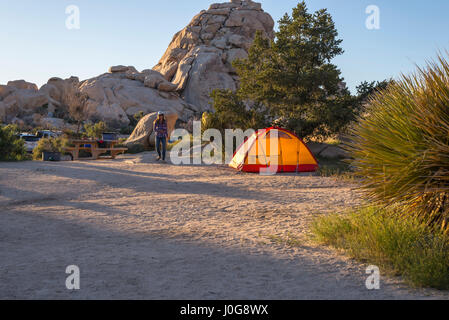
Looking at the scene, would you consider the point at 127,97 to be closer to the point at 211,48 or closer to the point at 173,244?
the point at 211,48

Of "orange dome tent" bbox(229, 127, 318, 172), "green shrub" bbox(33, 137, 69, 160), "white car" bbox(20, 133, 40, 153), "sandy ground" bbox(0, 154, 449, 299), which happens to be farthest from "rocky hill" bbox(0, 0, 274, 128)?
"sandy ground" bbox(0, 154, 449, 299)

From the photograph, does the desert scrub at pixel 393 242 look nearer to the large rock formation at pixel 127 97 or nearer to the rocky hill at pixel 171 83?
the rocky hill at pixel 171 83

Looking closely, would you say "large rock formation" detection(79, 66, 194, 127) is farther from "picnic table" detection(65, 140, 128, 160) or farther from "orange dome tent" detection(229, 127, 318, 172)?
"orange dome tent" detection(229, 127, 318, 172)

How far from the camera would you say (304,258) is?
424 cm

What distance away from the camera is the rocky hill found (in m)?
49.9

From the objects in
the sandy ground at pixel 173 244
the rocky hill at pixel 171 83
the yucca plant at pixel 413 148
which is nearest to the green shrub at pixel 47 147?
the sandy ground at pixel 173 244

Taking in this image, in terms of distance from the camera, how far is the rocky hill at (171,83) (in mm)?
49875

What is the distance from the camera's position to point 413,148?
4.35 meters

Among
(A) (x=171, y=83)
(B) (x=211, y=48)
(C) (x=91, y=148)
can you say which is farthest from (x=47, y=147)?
(B) (x=211, y=48)

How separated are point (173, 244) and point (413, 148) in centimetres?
303

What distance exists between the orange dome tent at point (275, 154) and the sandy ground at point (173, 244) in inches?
114

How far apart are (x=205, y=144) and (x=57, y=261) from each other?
14.2 metres
